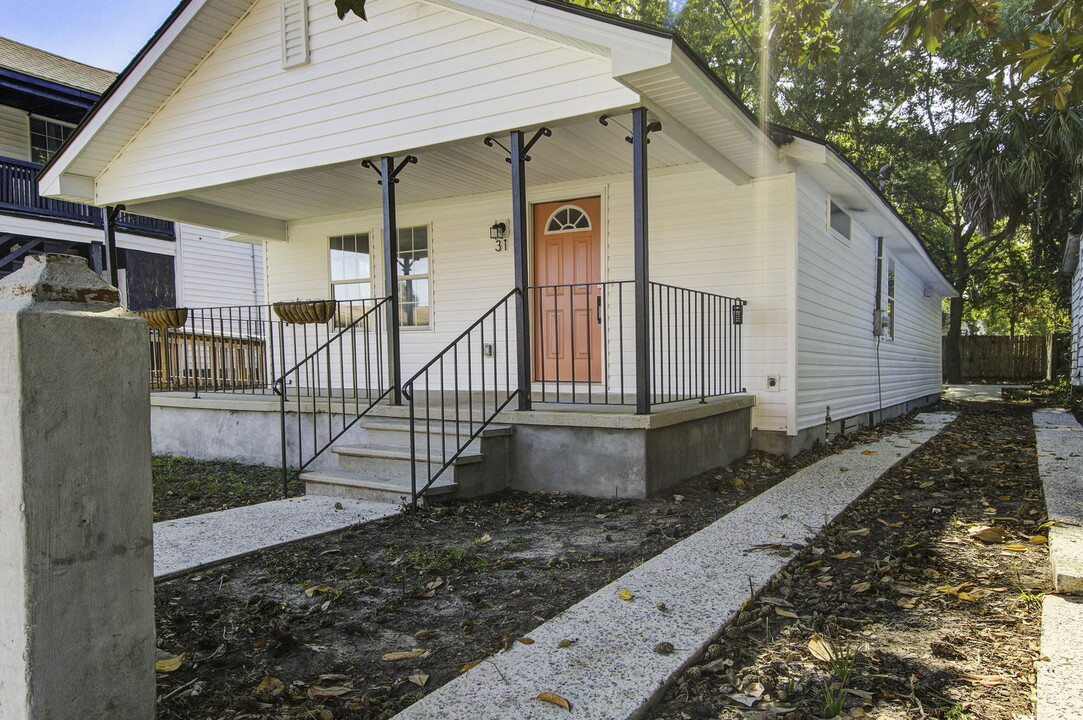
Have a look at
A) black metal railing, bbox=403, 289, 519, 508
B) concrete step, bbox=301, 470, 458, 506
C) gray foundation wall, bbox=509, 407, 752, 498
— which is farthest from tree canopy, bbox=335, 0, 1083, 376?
concrete step, bbox=301, 470, 458, 506

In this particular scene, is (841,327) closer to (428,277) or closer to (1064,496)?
(1064,496)

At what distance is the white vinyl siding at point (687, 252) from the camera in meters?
6.71

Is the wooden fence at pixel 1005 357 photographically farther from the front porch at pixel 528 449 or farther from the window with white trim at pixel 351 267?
the front porch at pixel 528 449

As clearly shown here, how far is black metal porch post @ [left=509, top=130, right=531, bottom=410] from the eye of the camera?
5371mm

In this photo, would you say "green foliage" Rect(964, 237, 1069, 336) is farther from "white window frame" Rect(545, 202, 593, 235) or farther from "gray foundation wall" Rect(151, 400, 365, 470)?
"gray foundation wall" Rect(151, 400, 365, 470)

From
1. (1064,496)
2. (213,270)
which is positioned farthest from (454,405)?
(213,270)

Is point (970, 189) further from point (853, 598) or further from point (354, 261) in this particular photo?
point (853, 598)

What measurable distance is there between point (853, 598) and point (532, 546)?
1.67 m

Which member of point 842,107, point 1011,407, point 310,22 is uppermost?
point 842,107

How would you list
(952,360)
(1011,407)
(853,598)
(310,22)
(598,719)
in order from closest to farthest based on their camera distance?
(598,719) → (853,598) → (310,22) → (1011,407) → (952,360)

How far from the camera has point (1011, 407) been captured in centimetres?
1282

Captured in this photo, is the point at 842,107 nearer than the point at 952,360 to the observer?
Yes

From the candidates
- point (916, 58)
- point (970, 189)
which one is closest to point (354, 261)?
point (970, 189)

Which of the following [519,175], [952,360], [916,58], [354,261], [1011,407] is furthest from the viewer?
[952,360]
